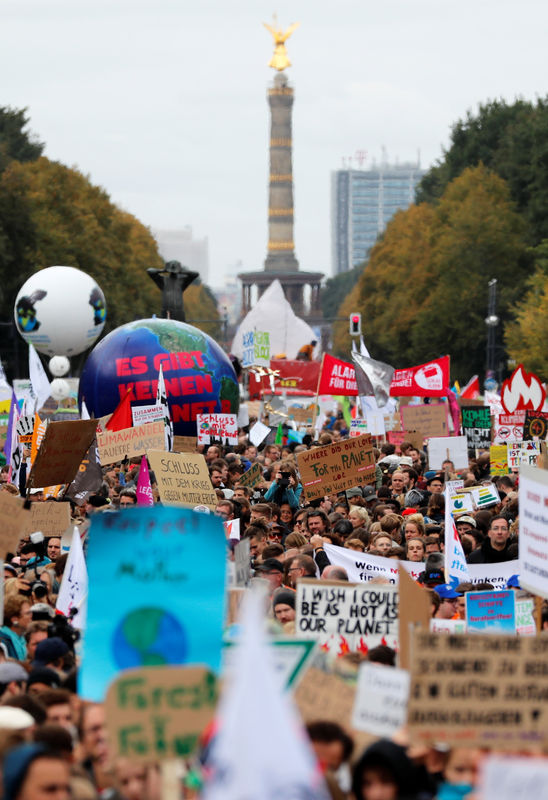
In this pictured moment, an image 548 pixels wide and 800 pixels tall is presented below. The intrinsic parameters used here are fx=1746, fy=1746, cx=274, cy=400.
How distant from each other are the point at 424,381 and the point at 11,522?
14553mm

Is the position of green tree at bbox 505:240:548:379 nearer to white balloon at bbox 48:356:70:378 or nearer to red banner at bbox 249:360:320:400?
red banner at bbox 249:360:320:400

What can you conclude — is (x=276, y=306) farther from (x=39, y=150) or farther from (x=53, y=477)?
(x=53, y=477)

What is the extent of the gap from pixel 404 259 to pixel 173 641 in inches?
2615

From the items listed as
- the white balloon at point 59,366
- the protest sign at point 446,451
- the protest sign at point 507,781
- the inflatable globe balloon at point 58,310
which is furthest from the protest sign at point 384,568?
the white balloon at point 59,366

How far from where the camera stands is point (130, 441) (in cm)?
1556

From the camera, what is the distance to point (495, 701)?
4941mm

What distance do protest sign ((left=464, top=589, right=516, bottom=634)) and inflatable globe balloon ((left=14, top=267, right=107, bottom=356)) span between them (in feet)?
63.8

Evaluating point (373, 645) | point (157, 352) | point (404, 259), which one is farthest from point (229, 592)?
point (404, 259)

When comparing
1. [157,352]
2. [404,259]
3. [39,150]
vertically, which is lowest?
[157,352]

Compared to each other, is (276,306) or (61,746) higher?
(276,306)

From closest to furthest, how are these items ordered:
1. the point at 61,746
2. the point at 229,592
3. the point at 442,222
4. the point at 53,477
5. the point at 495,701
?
1. the point at 495,701
2. the point at 61,746
3. the point at 229,592
4. the point at 53,477
5. the point at 442,222

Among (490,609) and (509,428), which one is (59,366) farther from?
(490,609)

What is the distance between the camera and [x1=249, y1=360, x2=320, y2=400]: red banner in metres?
37.8

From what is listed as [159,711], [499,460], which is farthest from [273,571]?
[499,460]
